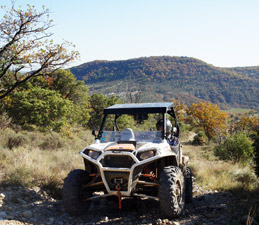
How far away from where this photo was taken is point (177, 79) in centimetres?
11494

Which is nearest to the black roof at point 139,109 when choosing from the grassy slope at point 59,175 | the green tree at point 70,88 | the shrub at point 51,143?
the grassy slope at point 59,175

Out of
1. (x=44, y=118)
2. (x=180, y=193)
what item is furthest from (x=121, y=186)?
(x=44, y=118)

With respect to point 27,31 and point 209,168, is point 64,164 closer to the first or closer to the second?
point 209,168

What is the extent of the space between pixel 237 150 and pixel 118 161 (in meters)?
11.6

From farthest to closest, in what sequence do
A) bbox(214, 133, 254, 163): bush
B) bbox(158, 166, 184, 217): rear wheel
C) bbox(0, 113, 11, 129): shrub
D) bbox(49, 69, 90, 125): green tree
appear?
1. bbox(49, 69, 90, 125): green tree
2. bbox(0, 113, 11, 129): shrub
3. bbox(214, 133, 254, 163): bush
4. bbox(158, 166, 184, 217): rear wheel

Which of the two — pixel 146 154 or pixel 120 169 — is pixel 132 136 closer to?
pixel 146 154

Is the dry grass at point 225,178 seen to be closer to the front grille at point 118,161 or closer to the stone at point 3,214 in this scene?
the front grille at point 118,161

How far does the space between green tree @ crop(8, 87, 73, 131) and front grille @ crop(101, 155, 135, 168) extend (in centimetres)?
1287

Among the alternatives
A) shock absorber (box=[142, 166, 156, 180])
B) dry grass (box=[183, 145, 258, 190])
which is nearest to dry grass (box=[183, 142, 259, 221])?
dry grass (box=[183, 145, 258, 190])

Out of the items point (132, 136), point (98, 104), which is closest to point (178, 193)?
point (132, 136)

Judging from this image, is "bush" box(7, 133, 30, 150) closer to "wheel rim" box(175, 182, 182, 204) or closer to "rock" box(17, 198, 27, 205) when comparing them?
"rock" box(17, 198, 27, 205)

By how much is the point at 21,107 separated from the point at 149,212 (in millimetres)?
13235

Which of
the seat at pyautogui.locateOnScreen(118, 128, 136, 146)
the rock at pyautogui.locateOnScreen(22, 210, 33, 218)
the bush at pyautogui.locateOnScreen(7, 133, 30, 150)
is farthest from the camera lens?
the bush at pyautogui.locateOnScreen(7, 133, 30, 150)

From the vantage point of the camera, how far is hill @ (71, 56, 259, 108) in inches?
3915
